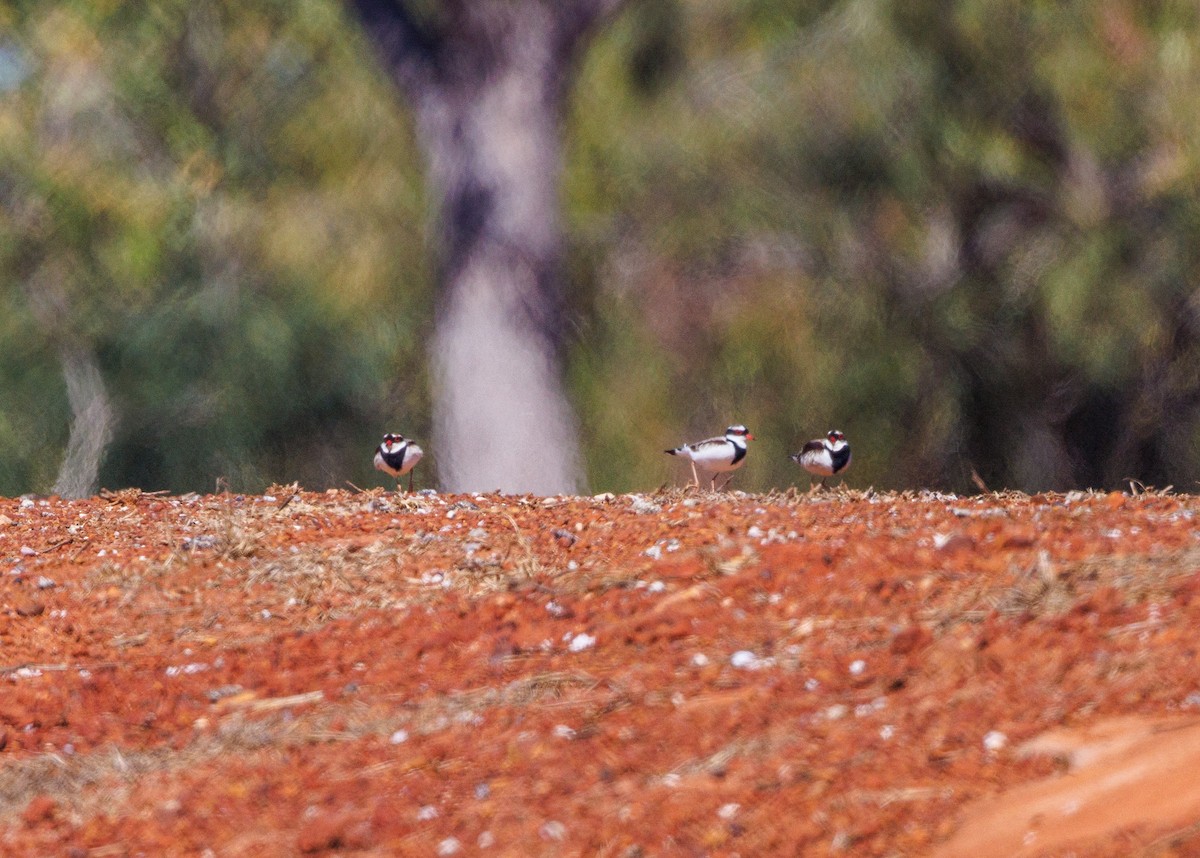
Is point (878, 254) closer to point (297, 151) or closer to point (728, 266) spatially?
→ point (728, 266)

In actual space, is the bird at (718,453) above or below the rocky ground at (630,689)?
above

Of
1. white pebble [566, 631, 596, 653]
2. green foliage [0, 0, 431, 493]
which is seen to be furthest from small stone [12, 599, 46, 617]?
green foliage [0, 0, 431, 493]

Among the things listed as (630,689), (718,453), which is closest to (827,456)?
(718,453)

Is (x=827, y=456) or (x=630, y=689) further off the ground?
(x=827, y=456)

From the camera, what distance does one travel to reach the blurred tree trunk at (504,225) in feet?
40.3

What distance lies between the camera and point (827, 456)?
12781mm

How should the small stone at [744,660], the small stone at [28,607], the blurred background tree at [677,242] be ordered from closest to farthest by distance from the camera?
1. the small stone at [744,660]
2. the small stone at [28,607]
3. the blurred background tree at [677,242]

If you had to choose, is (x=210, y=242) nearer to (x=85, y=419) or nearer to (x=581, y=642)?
(x=85, y=419)

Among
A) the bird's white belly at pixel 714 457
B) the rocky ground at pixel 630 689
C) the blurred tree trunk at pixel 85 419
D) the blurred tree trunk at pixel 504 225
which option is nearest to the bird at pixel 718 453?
the bird's white belly at pixel 714 457

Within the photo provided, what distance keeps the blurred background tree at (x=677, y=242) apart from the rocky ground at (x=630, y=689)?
234 inches

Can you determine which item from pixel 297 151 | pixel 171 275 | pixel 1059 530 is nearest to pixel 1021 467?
pixel 297 151

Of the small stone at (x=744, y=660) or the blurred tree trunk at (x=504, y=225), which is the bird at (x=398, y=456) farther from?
the small stone at (x=744, y=660)

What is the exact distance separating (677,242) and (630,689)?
28.2 ft

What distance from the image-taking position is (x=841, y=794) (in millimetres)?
4184
